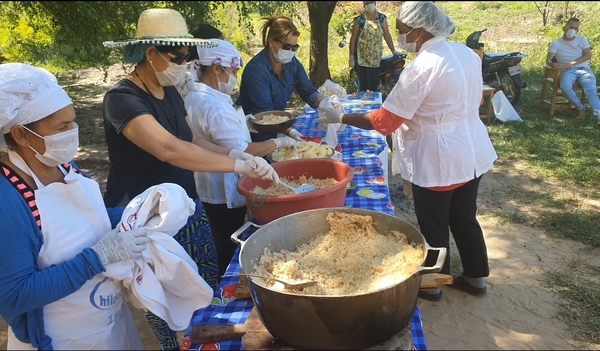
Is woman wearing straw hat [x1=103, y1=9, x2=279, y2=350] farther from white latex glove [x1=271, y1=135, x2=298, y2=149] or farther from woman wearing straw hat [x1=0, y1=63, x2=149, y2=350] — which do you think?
white latex glove [x1=271, y1=135, x2=298, y2=149]

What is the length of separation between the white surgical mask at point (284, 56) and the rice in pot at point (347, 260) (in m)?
1.80

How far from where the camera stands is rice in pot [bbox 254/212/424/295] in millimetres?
1328

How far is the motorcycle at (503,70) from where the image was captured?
738cm

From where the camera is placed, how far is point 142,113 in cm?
178

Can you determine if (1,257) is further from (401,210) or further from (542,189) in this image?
(542,189)

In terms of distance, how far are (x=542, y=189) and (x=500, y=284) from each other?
1.95 meters

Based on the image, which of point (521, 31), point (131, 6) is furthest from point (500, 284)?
point (521, 31)

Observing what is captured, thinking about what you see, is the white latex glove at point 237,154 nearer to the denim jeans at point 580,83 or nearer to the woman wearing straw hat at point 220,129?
the woman wearing straw hat at point 220,129

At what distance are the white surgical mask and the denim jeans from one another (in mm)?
5531

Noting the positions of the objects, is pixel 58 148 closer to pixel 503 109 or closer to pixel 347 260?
pixel 347 260

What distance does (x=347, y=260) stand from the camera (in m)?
1.51

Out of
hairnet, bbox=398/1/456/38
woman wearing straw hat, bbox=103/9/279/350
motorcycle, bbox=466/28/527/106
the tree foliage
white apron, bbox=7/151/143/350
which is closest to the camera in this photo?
white apron, bbox=7/151/143/350

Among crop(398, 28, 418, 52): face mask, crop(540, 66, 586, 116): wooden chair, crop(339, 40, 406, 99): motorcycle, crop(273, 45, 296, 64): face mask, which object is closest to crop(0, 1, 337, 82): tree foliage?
crop(339, 40, 406, 99): motorcycle

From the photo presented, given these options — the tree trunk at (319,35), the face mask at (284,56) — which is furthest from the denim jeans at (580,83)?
the face mask at (284,56)
